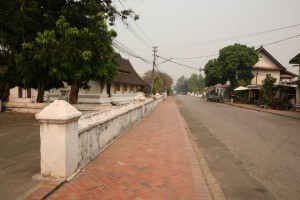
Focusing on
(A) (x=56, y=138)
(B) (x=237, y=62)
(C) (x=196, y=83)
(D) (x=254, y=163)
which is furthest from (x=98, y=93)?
(C) (x=196, y=83)

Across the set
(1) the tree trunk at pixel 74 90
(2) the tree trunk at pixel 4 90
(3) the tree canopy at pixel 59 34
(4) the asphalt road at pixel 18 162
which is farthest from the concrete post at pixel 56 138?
(2) the tree trunk at pixel 4 90

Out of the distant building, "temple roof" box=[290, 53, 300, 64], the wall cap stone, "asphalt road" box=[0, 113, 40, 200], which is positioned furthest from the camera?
the distant building

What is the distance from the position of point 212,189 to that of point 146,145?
354 cm

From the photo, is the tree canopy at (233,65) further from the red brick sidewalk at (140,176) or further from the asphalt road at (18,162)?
the asphalt road at (18,162)

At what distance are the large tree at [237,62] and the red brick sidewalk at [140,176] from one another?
35.3 metres

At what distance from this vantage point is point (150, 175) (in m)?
5.59

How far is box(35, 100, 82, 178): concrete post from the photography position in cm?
493

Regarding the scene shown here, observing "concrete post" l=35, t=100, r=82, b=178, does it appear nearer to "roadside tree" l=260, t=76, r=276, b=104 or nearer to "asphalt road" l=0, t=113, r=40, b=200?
"asphalt road" l=0, t=113, r=40, b=200

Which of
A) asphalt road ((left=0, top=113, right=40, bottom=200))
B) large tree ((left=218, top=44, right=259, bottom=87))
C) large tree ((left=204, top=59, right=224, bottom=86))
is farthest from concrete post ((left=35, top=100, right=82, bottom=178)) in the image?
large tree ((left=204, top=59, right=224, bottom=86))

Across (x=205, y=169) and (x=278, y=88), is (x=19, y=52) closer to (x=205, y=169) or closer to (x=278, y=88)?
(x=205, y=169)

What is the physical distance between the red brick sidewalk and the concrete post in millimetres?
399

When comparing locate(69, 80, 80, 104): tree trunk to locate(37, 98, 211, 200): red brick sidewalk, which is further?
locate(69, 80, 80, 104): tree trunk

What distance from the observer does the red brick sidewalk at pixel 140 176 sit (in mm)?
4648

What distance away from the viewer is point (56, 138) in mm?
4980
